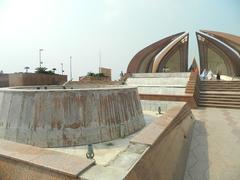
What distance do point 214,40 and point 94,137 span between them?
23.6 metres

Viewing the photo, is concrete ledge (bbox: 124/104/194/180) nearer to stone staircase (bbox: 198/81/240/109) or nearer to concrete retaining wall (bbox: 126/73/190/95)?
stone staircase (bbox: 198/81/240/109)

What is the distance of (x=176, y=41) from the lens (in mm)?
25516

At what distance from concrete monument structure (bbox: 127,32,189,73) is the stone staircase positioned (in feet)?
42.6

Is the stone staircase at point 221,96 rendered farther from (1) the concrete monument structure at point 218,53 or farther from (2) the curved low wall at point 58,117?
(1) the concrete monument structure at point 218,53

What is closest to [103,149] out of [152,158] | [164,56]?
[152,158]

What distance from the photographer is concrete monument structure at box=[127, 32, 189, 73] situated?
2438 centimetres

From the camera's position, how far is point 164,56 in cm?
2573

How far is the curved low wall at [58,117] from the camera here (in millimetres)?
4496

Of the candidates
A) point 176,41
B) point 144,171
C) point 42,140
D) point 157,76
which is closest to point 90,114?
point 42,140

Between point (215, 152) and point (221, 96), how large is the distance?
6319mm

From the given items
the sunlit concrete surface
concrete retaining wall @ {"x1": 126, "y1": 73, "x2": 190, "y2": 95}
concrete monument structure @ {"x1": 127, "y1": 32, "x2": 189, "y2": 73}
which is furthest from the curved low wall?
concrete monument structure @ {"x1": 127, "y1": 32, "x2": 189, "y2": 73}

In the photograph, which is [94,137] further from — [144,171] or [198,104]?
[198,104]

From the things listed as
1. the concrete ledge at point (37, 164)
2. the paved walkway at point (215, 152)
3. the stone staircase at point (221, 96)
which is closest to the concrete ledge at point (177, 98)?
the stone staircase at point (221, 96)

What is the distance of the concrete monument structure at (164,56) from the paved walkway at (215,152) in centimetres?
1880
